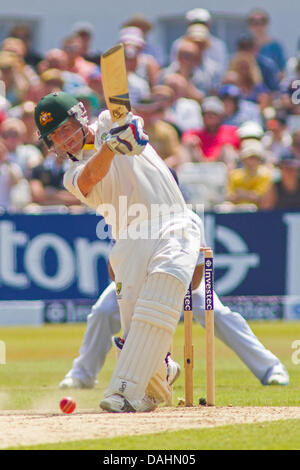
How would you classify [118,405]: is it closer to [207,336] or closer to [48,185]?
[207,336]

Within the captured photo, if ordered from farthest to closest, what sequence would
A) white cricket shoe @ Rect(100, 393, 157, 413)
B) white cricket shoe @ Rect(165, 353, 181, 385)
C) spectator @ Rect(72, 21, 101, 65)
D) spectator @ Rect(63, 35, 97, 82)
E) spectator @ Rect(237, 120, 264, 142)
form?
spectator @ Rect(72, 21, 101, 65) → spectator @ Rect(63, 35, 97, 82) → spectator @ Rect(237, 120, 264, 142) → white cricket shoe @ Rect(165, 353, 181, 385) → white cricket shoe @ Rect(100, 393, 157, 413)

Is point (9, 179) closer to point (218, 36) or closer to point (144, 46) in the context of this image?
point (144, 46)

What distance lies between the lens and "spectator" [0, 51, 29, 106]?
16.8 m

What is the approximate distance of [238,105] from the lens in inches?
642

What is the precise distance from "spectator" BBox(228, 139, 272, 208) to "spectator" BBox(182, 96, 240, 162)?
1.97 feet

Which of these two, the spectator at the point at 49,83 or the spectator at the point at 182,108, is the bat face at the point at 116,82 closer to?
the spectator at the point at 49,83

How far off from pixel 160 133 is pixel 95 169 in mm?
8072

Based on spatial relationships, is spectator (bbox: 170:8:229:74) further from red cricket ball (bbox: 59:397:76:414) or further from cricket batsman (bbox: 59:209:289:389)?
red cricket ball (bbox: 59:397:76:414)

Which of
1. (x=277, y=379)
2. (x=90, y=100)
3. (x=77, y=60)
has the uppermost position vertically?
(x=77, y=60)

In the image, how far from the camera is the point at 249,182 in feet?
48.5

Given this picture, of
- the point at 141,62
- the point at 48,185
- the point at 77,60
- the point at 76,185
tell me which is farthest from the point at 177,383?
the point at 77,60

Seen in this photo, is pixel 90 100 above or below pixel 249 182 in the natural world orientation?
above

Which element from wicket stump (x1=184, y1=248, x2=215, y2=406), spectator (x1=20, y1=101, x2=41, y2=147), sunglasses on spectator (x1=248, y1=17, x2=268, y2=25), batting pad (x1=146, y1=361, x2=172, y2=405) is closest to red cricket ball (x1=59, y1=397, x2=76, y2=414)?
batting pad (x1=146, y1=361, x2=172, y2=405)

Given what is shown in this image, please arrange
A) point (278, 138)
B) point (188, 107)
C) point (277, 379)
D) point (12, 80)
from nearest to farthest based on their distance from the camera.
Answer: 1. point (277, 379)
2. point (278, 138)
3. point (188, 107)
4. point (12, 80)
